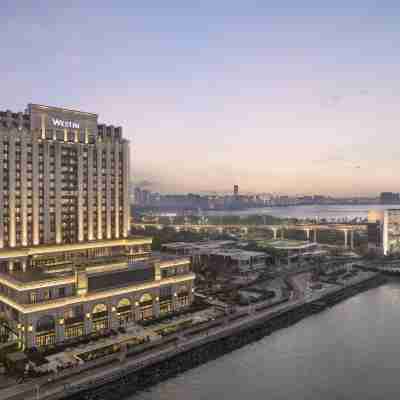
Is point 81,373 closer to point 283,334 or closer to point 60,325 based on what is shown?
point 60,325

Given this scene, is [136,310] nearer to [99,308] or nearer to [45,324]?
[99,308]

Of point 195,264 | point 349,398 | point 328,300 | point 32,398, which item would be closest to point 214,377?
point 349,398

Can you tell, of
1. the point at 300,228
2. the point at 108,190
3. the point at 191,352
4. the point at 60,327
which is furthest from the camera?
the point at 300,228

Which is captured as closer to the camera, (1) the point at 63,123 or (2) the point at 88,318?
(2) the point at 88,318

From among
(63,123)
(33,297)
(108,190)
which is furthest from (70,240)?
(33,297)

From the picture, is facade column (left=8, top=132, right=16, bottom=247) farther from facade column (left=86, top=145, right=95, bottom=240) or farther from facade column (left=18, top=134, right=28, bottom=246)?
facade column (left=86, top=145, right=95, bottom=240)

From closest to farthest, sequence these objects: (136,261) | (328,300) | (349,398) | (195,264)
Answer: (349,398)
(136,261)
(328,300)
(195,264)
